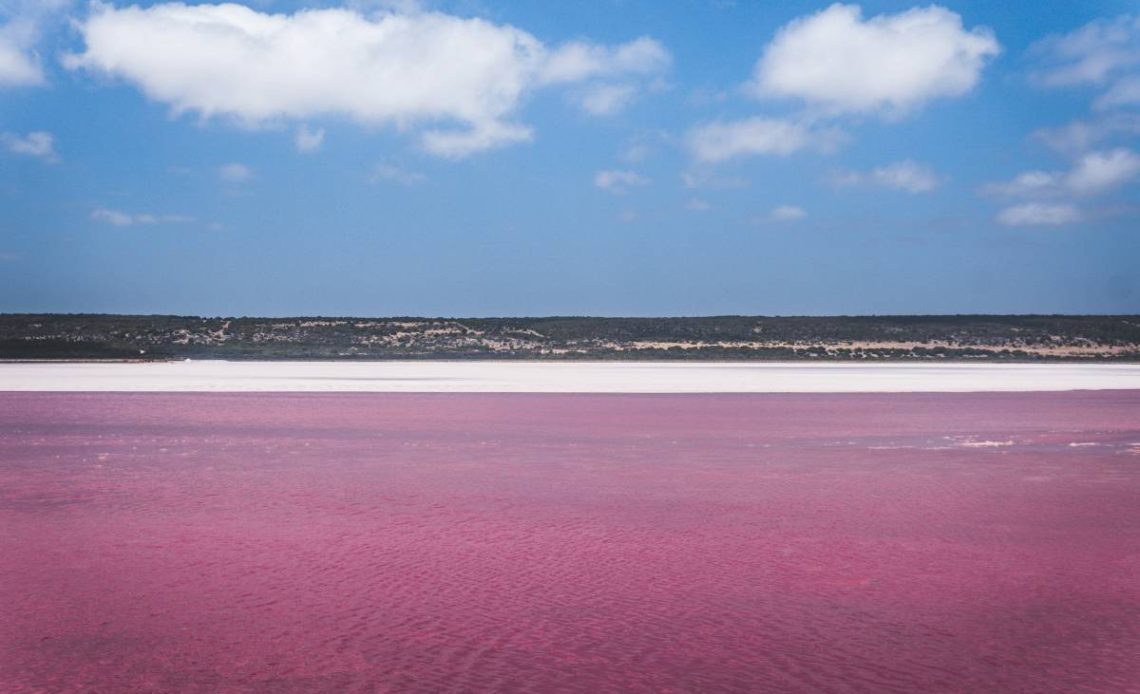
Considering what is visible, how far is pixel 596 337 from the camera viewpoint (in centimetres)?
8444

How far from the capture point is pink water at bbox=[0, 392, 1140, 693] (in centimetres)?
532

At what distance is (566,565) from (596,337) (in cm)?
7701

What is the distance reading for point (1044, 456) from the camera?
13477mm

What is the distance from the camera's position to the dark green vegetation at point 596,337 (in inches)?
2544

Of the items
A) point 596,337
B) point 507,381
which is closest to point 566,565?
point 507,381

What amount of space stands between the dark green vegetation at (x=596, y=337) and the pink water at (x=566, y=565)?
45.5 m

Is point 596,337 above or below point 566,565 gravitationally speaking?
above

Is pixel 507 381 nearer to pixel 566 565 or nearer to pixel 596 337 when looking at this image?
pixel 566 565

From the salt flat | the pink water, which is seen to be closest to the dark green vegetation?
the salt flat

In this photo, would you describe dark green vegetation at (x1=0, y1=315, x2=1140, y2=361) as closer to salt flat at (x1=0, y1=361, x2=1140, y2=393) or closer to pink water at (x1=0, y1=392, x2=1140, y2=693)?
salt flat at (x1=0, y1=361, x2=1140, y2=393)

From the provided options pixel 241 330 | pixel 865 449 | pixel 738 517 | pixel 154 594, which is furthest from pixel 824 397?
pixel 241 330

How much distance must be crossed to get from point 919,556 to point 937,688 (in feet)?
9.52

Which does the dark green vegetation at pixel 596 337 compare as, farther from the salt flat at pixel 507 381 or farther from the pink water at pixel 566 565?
the pink water at pixel 566 565

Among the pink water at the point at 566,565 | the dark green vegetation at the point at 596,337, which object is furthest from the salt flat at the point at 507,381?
the dark green vegetation at the point at 596,337
